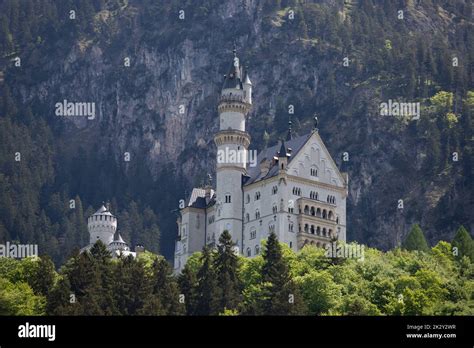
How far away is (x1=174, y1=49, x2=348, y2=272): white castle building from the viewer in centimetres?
15925

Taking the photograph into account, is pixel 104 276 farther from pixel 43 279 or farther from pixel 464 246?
pixel 464 246

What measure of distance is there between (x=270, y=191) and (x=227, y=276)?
102ft

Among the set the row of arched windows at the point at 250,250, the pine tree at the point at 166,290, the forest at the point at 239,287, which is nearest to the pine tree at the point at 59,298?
the forest at the point at 239,287

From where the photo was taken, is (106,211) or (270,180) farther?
(106,211)

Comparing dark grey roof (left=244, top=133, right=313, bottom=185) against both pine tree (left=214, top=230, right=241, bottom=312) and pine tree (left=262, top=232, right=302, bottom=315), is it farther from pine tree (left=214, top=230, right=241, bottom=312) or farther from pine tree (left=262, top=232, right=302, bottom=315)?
pine tree (left=262, top=232, right=302, bottom=315)

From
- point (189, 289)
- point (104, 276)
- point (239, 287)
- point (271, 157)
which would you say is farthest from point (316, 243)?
Answer: point (104, 276)

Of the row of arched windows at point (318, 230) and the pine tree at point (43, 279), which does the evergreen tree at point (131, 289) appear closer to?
the pine tree at point (43, 279)

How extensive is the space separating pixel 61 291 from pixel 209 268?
46.2ft

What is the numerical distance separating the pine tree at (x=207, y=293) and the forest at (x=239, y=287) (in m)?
0.08

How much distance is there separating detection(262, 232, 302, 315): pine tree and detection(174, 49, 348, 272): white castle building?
24879mm

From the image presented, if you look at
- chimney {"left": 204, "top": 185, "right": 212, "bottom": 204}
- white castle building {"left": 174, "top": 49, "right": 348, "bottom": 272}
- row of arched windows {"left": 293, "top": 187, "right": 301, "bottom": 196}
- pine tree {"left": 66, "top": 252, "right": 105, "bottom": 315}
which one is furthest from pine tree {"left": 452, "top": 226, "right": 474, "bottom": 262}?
pine tree {"left": 66, "top": 252, "right": 105, "bottom": 315}
